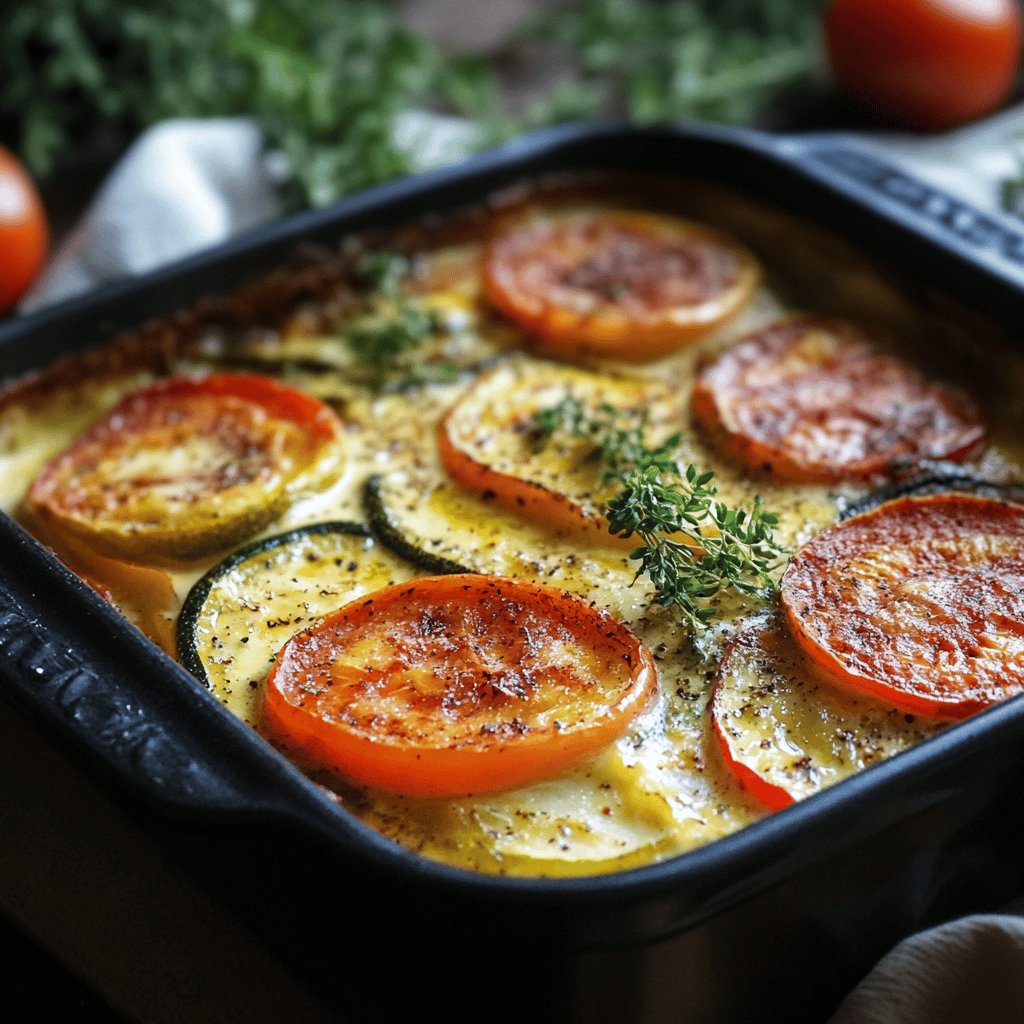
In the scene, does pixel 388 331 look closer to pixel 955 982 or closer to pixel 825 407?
pixel 825 407

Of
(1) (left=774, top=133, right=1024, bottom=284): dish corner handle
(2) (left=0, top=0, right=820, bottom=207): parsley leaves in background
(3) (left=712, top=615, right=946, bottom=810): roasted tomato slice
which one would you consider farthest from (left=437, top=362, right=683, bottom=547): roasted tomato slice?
(2) (left=0, top=0, right=820, bottom=207): parsley leaves in background

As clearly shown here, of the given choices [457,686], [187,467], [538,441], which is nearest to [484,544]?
[538,441]

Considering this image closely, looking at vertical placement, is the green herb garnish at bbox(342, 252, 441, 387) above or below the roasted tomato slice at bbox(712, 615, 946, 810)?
above

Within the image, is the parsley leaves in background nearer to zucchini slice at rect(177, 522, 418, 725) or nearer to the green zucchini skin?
the green zucchini skin

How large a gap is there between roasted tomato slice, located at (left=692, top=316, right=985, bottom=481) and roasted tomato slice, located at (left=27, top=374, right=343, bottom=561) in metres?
0.74

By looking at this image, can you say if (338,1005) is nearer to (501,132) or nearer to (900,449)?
(900,449)

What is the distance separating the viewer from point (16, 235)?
3.31 metres

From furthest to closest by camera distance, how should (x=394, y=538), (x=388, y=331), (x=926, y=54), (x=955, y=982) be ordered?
1. (x=926, y=54)
2. (x=388, y=331)
3. (x=394, y=538)
4. (x=955, y=982)

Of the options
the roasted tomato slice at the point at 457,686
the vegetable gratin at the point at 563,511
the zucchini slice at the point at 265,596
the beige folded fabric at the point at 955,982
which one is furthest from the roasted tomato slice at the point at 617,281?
the beige folded fabric at the point at 955,982

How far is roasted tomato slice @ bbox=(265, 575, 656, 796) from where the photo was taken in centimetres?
187

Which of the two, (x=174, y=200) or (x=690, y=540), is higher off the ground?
(x=174, y=200)

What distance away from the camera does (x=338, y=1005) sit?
6.02 ft

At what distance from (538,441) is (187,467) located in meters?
0.64

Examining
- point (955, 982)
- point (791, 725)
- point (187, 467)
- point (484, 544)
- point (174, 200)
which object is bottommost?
point (955, 982)
